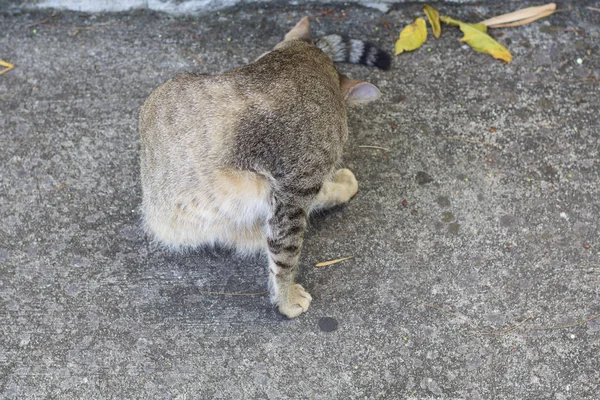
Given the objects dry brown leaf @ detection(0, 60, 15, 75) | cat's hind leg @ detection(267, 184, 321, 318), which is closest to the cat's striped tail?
cat's hind leg @ detection(267, 184, 321, 318)

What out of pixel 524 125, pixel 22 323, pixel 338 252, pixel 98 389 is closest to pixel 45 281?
pixel 22 323

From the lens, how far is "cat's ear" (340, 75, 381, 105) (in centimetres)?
283

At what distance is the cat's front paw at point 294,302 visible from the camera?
2.78 metres

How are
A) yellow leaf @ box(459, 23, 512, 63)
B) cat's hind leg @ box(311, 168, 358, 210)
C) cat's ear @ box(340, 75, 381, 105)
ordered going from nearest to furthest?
1. cat's ear @ box(340, 75, 381, 105)
2. cat's hind leg @ box(311, 168, 358, 210)
3. yellow leaf @ box(459, 23, 512, 63)

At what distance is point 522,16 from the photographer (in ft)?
12.0

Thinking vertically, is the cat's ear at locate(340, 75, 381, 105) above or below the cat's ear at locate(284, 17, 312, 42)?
below

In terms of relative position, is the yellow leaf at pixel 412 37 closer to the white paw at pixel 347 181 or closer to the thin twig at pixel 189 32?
the white paw at pixel 347 181

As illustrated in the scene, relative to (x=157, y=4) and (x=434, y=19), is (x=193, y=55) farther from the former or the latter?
(x=434, y=19)

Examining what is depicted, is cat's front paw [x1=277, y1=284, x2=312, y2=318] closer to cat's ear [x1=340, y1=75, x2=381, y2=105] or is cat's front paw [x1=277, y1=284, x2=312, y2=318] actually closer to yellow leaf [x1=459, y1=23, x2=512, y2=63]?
cat's ear [x1=340, y1=75, x2=381, y2=105]

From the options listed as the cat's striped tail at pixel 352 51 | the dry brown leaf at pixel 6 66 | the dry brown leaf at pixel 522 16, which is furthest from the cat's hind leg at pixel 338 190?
the dry brown leaf at pixel 6 66

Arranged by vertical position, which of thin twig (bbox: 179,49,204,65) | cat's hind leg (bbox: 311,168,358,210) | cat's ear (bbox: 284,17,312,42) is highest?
cat's ear (bbox: 284,17,312,42)

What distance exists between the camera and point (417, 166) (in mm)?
3223

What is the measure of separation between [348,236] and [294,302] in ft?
1.52

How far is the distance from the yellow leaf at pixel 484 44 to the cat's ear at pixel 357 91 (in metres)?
1.02
